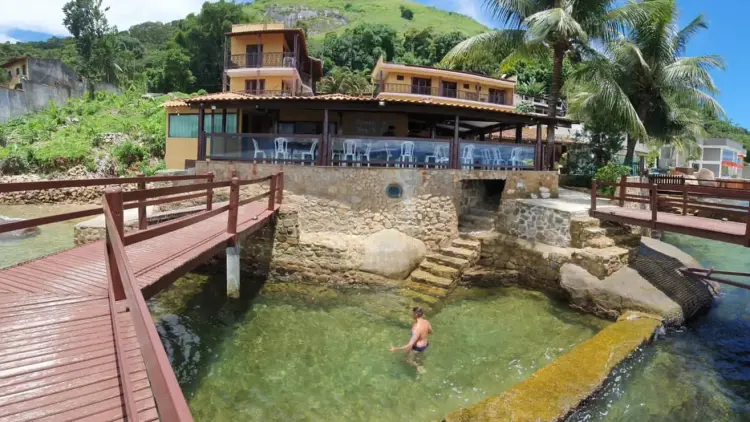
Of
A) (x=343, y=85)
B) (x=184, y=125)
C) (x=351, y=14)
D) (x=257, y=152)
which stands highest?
(x=351, y=14)

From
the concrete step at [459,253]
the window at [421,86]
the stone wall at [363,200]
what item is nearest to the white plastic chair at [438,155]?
the stone wall at [363,200]

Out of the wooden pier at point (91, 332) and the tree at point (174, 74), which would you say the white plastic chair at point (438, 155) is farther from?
the tree at point (174, 74)

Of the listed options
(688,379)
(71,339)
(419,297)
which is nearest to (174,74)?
(419,297)

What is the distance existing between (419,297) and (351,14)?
136 m

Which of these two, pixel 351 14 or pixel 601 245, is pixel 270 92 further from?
pixel 351 14

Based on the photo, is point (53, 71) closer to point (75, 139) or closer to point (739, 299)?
point (75, 139)

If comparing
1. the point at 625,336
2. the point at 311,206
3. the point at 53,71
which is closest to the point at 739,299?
the point at 625,336

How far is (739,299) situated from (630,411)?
8810 mm

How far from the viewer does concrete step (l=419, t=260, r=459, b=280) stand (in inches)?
491

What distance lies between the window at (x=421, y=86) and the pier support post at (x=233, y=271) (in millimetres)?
22194

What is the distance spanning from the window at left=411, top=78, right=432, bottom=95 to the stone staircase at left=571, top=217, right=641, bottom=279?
779 inches

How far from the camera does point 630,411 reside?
6824 millimetres

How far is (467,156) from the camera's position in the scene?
47.2ft

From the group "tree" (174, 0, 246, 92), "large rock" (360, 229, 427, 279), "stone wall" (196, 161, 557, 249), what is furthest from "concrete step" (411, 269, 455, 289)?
"tree" (174, 0, 246, 92)
